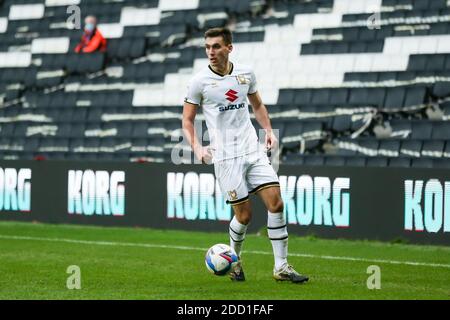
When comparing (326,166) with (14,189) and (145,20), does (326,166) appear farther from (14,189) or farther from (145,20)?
(145,20)

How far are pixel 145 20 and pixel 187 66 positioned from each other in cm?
238

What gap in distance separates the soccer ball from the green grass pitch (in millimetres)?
129

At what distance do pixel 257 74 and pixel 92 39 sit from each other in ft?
14.4

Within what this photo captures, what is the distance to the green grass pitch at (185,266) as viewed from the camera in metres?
8.84

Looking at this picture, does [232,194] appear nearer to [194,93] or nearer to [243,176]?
[243,176]

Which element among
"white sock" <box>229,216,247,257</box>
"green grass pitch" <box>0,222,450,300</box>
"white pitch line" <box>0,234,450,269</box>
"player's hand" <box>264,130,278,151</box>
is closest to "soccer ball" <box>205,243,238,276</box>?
"green grass pitch" <box>0,222,450,300</box>

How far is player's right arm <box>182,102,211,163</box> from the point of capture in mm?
9070

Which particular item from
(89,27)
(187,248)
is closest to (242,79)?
(187,248)

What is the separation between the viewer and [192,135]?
30.9 feet

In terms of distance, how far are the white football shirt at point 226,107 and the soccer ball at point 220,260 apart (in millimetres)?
826

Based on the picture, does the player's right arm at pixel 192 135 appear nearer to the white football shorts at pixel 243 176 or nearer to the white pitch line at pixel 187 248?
the white football shorts at pixel 243 176
